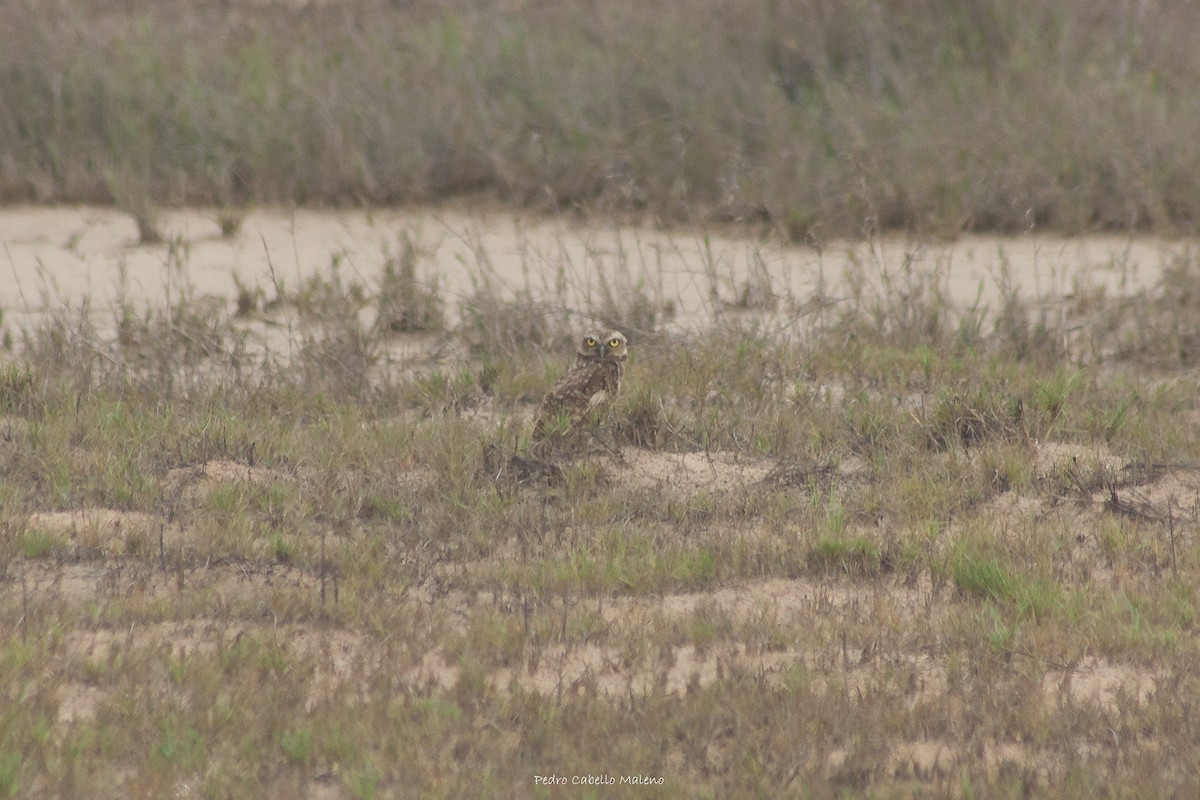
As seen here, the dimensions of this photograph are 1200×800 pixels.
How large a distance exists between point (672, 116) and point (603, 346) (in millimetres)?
5144

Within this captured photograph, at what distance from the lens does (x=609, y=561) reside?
5.43 m

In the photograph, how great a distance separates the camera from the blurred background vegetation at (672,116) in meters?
10.4

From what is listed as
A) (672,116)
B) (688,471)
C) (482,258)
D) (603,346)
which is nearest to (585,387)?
(603,346)

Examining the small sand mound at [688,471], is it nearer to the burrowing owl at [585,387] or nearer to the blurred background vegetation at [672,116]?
the burrowing owl at [585,387]

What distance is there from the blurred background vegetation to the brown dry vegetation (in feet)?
7.50

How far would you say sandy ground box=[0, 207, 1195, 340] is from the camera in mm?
9156

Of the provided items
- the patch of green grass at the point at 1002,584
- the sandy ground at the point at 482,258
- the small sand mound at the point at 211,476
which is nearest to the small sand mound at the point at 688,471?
the patch of green grass at the point at 1002,584

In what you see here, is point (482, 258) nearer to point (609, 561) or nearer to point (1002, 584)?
point (609, 561)

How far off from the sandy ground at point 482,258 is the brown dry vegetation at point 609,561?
80 centimetres

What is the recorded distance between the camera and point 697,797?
4.04 metres

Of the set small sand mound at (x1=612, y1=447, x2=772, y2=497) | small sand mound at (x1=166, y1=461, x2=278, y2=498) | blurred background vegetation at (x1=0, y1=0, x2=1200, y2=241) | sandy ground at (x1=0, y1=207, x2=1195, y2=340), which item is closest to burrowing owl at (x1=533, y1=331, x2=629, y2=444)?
small sand mound at (x1=612, y1=447, x2=772, y2=497)

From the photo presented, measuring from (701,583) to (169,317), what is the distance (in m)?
4.24

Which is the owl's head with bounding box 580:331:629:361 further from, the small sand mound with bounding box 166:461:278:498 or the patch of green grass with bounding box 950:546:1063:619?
the patch of green grass with bounding box 950:546:1063:619

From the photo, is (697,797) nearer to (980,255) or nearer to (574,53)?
(980,255)
